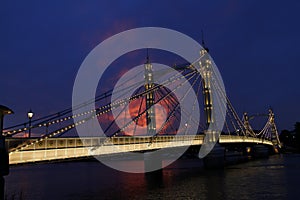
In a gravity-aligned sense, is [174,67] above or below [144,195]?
above

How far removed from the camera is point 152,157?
157ft

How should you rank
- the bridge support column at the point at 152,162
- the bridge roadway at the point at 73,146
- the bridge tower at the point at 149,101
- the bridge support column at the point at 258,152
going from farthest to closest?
the bridge support column at the point at 258,152 → the bridge support column at the point at 152,162 → the bridge tower at the point at 149,101 → the bridge roadway at the point at 73,146

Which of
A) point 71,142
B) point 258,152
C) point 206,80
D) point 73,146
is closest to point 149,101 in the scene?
point 206,80

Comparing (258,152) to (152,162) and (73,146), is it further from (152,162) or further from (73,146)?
(73,146)

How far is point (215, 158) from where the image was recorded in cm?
4697

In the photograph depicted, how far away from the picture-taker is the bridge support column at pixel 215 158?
46.4 meters

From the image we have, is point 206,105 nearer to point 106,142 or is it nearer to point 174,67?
point 174,67

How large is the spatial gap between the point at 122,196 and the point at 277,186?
14734 millimetres

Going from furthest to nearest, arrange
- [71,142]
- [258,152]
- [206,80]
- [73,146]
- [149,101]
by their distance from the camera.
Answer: [258,152], [206,80], [149,101], [73,146], [71,142]

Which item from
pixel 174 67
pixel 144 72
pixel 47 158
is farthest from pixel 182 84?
pixel 47 158

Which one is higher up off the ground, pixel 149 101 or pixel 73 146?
pixel 149 101

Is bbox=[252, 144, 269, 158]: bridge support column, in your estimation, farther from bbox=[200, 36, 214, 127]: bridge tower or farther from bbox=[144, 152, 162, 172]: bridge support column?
bbox=[144, 152, 162, 172]: bridge support column

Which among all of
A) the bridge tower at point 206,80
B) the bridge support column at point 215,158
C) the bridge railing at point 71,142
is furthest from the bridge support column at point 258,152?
the bridge railing at point 71,142

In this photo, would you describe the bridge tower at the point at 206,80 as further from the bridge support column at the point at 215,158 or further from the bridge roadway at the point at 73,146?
the bridge roadway at the point at 73,146
